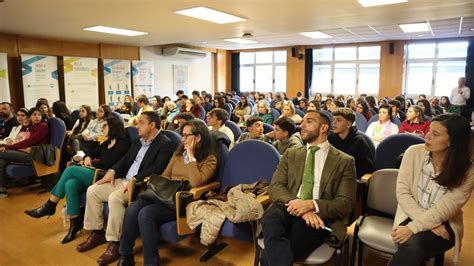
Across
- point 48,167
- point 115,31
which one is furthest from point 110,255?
point 115,31

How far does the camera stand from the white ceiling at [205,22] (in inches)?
198

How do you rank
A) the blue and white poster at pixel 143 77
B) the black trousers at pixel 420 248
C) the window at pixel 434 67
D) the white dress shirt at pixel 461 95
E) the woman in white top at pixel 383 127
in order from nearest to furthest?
the black trousers at pixel 420 248 → the woman in white top at pixel 383 127 → the white dress shirt at pixel 461 95 → the window at pixel 434 67 → the blue and white poster at pixel 143 77

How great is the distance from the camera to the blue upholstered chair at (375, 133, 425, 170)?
3.03 metres

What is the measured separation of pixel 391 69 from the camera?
11211 millimetres

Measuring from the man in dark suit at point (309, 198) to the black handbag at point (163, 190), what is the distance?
71 centimetres

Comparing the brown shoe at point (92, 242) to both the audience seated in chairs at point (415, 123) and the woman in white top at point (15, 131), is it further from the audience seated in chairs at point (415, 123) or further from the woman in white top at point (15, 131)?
the audience seated in chairs at point (415, 123)

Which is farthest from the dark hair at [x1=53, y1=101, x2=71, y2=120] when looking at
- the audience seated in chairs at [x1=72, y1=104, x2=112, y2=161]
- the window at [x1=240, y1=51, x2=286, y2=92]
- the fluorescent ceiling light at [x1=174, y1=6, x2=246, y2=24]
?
the window at [x1=240, y1=51, x2=286, y2=92]

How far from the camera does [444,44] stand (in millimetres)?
10609

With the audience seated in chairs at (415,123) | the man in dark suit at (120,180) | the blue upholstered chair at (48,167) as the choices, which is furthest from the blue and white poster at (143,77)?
the audience seated in chairs at (415,123)

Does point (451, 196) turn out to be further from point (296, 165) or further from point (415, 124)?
point (415, 124)

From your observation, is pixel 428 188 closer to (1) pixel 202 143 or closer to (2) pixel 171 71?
(1) pixel 202 143

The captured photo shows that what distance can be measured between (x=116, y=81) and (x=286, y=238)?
31.1 feet

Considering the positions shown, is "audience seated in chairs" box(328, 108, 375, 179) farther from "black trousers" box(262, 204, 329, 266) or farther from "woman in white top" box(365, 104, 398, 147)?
"woman in white top" box(365, 104, 398, 147)

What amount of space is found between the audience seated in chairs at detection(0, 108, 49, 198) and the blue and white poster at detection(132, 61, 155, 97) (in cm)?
637
